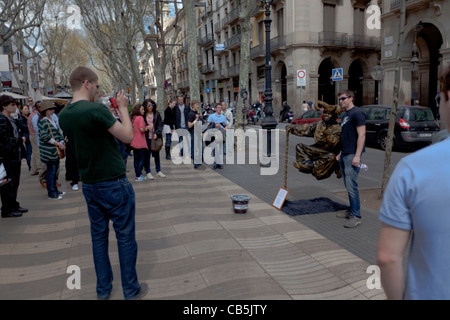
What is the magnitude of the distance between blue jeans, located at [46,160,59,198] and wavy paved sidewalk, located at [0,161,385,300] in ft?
1.40

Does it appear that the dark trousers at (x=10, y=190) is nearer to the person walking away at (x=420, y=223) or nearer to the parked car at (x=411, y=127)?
the person walking away at (x=420, y=223)

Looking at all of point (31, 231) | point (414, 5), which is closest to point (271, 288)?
point (31, 231)

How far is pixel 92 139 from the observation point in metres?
3.01

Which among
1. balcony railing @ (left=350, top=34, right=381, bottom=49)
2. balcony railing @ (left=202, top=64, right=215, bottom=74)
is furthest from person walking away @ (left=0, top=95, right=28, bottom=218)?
balcony railing @ (left=202, top=64, right=215, bottom=74)

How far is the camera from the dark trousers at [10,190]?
19.2 ft

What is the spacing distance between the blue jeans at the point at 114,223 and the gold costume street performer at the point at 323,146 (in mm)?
3302

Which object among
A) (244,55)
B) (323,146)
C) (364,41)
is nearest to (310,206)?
(323,146)

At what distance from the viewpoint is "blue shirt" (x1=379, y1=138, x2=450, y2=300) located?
129 cm

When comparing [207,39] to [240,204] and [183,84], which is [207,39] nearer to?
[183,84]

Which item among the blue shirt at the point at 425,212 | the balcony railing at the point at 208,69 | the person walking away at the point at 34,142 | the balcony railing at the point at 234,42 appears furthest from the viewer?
the balcony railing at the point at 208,69

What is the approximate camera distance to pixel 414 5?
773 inches

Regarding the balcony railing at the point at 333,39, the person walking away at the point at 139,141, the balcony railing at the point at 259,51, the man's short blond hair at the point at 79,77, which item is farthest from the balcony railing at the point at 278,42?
the man's short blond hair at the point at 79,77
